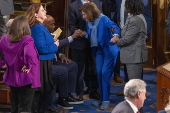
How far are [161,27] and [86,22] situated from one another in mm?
2224

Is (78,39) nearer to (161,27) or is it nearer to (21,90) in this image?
(21,90)

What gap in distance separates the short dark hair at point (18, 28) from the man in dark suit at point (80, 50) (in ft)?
4.81

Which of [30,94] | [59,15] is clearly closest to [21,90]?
[30,94]

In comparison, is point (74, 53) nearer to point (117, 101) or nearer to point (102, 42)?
point (102, 42)

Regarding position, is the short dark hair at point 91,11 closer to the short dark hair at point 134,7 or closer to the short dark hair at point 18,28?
the short dark hair at point 134,7

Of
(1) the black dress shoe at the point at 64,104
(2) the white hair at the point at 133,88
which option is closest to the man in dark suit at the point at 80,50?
(1) the black dress shoe at the point at 64,104

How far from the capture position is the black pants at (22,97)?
4742mm

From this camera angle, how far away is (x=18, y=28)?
4617 millimetres

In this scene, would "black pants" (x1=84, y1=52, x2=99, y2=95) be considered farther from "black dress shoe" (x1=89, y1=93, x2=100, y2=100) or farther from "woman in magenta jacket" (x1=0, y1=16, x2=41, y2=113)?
"woman in magenta jacket" (x1=0, y1=16, x2=41, y2=113)

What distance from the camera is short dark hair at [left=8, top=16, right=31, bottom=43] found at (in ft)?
15.1

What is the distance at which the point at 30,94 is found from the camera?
15.7ft

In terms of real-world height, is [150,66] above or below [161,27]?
below

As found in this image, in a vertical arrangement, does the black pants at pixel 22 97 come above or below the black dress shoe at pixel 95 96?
above

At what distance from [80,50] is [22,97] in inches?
60.2
